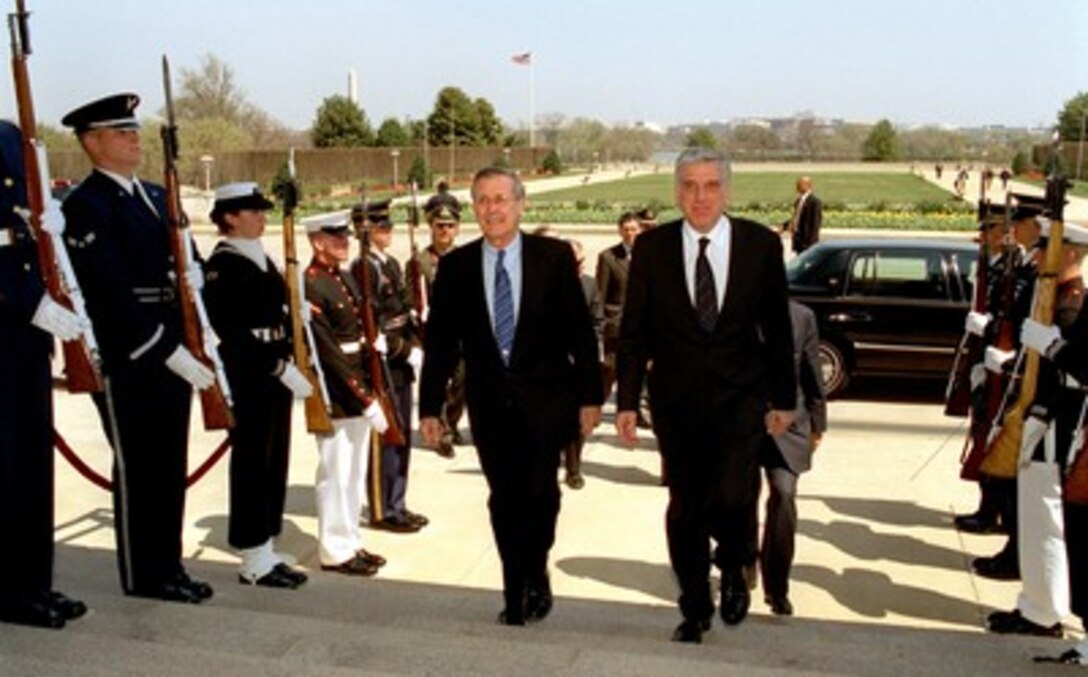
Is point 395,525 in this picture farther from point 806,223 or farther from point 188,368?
point 806,223

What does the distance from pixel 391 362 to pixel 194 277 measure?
2.02 m

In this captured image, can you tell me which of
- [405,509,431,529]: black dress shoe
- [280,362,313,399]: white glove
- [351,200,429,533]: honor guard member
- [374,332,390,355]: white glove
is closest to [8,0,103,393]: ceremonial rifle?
[280,362,313,399]: white glove

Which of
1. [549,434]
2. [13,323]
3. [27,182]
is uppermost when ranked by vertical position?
[27,182]

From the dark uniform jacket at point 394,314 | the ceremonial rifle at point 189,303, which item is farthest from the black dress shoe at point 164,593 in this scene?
the dark uniform jacket at point 394,314

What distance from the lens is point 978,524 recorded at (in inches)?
257

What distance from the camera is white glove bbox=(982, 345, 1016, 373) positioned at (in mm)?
5570

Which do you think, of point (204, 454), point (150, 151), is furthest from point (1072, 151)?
point (204, 454)

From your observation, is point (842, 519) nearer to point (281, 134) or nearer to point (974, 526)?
point (974, 526)

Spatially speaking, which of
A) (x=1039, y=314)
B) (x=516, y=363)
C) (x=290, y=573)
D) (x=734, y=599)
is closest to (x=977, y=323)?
(x=1039, y=314)

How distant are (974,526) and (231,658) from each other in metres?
4.84

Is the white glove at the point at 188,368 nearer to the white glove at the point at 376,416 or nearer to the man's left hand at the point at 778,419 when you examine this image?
the white glove at the point at 376,416

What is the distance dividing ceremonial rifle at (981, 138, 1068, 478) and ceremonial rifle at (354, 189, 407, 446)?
3.12 metres

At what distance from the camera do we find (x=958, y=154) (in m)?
116

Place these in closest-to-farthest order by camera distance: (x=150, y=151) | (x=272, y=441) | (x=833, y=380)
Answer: (x=272, y=441) < (x=833, y=380) < (x=150, y=151)
